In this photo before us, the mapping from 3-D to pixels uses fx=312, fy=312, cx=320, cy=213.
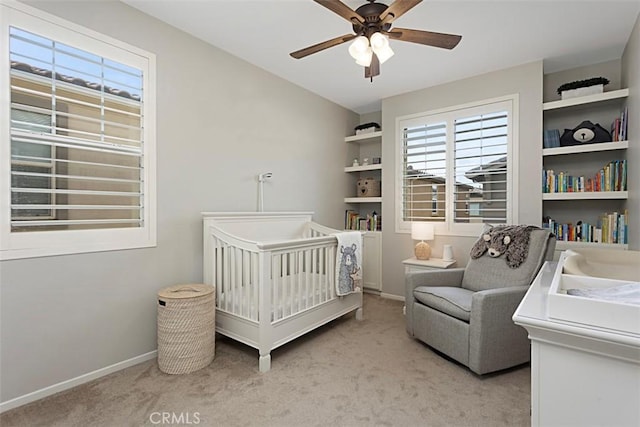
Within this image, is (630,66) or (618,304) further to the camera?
(630,66)

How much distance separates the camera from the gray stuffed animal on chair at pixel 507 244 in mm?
2430

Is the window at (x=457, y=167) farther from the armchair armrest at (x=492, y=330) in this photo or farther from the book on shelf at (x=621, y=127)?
the armchair armrest at (x=492, y=330)

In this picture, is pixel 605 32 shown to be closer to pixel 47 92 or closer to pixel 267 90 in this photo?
pixel 267 90

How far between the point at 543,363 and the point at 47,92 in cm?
266

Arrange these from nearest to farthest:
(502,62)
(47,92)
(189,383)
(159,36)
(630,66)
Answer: (47,92) < (189,383) < (159,36) < (630,66) < (502,62)

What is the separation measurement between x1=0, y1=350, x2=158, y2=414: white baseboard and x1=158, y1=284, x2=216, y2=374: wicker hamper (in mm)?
220

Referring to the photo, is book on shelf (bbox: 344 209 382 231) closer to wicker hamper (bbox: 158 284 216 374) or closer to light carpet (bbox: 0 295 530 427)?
light carpet (bbox: 0 295 530 427)

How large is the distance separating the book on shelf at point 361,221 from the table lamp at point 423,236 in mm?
716

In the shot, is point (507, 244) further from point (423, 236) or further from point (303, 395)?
point (303, 395)

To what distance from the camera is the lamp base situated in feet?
11.5

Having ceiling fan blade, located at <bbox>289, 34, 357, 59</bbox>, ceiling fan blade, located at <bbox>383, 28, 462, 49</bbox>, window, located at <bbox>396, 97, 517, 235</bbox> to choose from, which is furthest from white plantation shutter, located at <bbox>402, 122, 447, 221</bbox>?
ceiling fan blade, located at <bbox>289, 34, 357, 59</bbox>

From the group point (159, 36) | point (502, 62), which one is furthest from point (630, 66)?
point (159, 36)

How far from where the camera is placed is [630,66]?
259 centimetres

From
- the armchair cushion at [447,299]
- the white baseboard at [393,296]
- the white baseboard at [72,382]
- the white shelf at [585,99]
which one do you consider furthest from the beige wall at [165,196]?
the white shelf at [585,99]
